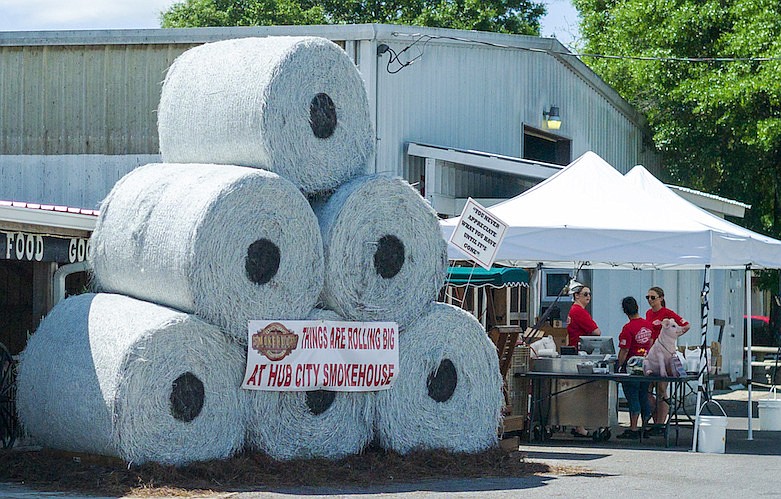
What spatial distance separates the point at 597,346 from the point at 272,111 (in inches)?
247

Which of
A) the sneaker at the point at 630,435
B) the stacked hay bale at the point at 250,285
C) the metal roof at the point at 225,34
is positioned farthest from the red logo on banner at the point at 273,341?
the metal roof at the point at 225,34

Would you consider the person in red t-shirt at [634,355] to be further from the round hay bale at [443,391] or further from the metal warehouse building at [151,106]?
the round hay bale at [443,391]

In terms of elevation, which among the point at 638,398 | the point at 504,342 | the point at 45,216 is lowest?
the point at 638,398

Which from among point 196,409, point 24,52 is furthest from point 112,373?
point 24,52

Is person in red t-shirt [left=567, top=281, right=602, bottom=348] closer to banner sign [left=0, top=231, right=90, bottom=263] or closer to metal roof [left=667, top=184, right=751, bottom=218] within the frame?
metal roof [left=667, top=184, right=751, bottom=218]

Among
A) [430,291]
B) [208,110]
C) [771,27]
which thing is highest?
[771,27]

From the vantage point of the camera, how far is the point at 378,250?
10766 millimetres

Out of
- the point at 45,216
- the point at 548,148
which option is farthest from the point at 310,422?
the point at 548,148

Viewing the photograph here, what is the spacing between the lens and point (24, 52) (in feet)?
56.1

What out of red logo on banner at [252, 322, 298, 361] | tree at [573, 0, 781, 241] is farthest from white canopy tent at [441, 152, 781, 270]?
tree at [573, 0, 781, 241]

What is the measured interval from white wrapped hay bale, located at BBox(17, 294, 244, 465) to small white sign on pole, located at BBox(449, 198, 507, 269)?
9.57 feet

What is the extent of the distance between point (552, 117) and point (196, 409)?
38.9ft

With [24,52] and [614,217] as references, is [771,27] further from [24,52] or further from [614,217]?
[24,52]

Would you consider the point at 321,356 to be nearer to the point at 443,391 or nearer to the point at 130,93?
the point at 443,391
